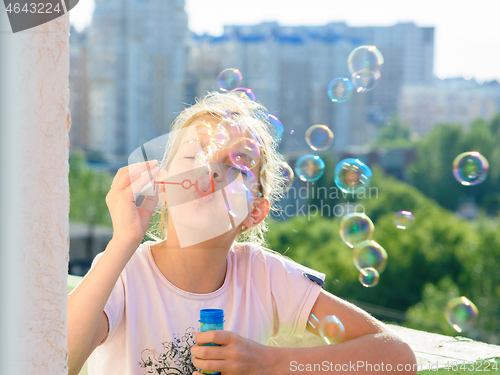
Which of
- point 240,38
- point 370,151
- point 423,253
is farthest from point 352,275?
point 240,38

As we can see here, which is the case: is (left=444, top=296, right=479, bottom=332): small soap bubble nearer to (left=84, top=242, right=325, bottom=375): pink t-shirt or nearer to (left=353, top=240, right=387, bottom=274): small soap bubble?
(left=353, top=240, right=387, bottom=274): small soap bubble

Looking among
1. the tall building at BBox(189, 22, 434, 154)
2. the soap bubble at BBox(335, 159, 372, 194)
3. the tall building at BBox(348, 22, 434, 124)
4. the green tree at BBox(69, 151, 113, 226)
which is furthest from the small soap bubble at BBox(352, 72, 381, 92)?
the tall building at BBox(348, 22, 434, 124)

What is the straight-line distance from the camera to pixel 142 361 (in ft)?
3.77

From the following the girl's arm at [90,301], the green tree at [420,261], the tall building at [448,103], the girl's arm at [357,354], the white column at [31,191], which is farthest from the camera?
the tall building at [448,103]

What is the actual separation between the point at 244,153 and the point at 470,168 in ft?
3.93

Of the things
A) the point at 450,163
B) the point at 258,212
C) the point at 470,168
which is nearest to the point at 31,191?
the point at 258,212

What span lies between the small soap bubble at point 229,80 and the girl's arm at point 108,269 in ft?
3.14

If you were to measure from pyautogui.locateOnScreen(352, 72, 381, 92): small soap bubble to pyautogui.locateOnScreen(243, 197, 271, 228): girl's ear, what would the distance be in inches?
33.2

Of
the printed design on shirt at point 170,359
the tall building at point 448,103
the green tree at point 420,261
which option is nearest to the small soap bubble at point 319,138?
the printed design on shirt at point 170,359

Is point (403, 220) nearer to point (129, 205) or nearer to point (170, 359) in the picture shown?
point (170, 359)

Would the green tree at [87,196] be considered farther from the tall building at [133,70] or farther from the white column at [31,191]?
the white column at [31,191]

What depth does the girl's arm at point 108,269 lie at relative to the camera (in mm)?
950

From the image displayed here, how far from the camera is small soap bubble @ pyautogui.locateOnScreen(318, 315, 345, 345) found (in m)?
1.19

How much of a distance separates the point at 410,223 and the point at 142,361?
1.10 metres
